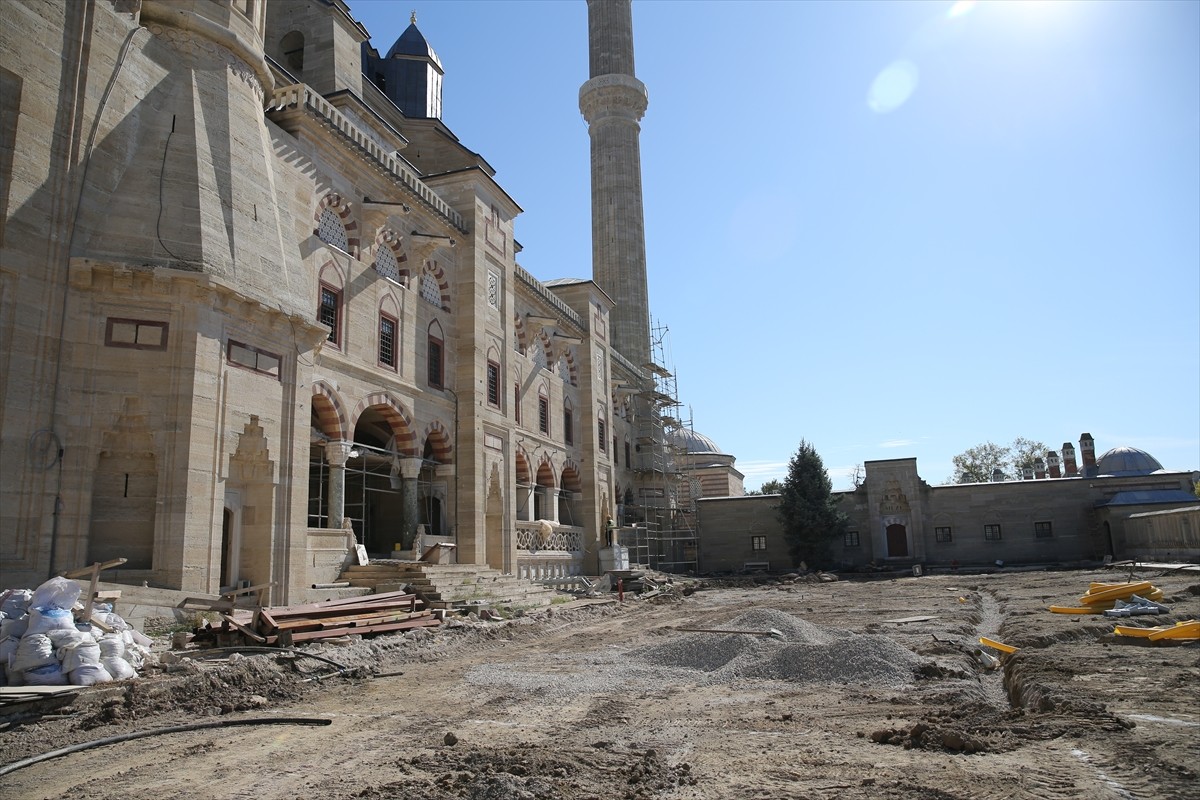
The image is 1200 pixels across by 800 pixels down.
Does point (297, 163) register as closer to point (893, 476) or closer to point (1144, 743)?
point (1144, 743)

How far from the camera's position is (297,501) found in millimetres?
14836

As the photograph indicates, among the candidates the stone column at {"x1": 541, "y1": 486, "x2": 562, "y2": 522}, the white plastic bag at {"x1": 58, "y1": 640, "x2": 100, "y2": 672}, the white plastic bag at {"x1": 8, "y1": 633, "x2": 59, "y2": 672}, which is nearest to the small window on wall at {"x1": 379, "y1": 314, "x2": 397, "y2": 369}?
the stone column at {"x1": 541, "y1": 486, "x2": 562, "y2": 522}

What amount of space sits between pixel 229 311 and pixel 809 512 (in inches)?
1178

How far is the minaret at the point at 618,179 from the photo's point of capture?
43.1 m

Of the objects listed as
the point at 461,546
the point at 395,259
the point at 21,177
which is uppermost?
the point at 395,259

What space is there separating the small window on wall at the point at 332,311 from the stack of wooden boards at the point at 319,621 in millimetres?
5942

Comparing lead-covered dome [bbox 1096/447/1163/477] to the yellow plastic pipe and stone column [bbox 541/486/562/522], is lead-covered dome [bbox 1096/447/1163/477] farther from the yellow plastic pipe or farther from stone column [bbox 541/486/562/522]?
the yellow plastic pipe

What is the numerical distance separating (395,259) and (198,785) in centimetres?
1662

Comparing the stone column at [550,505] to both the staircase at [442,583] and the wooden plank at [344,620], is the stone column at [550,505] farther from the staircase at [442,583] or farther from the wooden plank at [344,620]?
the wooden plank at [344,620]

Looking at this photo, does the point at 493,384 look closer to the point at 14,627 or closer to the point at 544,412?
the point at 544,412

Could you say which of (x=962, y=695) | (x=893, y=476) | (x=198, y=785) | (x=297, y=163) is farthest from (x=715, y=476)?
(x=198, y=785)

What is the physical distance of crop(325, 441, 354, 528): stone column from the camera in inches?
683

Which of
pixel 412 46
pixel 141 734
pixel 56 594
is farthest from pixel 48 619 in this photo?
pixel 412 46

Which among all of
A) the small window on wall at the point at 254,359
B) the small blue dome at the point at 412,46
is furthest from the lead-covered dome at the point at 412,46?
the small window on wall at the point at 254,359
